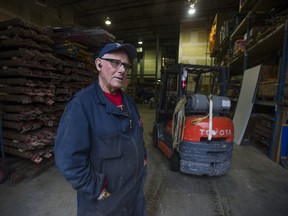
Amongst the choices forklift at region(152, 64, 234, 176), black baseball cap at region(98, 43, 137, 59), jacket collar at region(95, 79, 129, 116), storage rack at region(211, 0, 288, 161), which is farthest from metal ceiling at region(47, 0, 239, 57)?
jacket collar at region(95, 79, 129, 116)

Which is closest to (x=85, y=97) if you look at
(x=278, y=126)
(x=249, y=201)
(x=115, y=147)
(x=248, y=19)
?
(x=115, y=147)

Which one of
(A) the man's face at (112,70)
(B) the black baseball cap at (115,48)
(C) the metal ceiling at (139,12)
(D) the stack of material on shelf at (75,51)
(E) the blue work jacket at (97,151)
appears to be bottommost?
(E) the blue work jacket at (97,151)

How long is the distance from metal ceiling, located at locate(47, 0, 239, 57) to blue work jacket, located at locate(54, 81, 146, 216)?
9.23 meters

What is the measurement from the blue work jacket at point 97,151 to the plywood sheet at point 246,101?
487 centimetres

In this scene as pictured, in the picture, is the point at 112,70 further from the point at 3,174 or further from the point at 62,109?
the point at 62,109

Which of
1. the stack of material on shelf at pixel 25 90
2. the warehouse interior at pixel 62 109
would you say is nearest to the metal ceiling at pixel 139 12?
the warehouse interior at pixel 62 109

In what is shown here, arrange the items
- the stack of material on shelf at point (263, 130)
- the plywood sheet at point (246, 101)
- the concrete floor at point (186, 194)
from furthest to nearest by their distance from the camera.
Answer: the plywood sheet at point (246, 101)
the stack of material on shelf at point (263, 130)
the concrete floor at point (186, 194)

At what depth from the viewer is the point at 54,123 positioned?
4.03 meters

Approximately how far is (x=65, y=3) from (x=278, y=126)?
1099 cm

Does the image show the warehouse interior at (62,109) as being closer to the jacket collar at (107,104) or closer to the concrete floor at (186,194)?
the concrete floor at (186,194)

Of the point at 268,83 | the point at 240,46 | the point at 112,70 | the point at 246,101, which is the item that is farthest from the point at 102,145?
the point at 240,46

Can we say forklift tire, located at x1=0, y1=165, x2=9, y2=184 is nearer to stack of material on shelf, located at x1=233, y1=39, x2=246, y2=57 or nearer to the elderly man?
the elderly man

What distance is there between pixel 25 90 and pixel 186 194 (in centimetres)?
330

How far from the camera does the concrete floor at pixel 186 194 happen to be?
246cm
